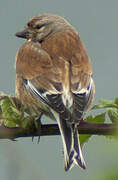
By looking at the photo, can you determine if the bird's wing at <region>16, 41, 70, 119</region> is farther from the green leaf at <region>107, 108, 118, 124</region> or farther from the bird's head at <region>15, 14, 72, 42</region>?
the green leaf at <region>107, 108, 118, 124</region>

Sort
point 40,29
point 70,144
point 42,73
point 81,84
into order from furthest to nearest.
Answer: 1. point 40,29
2. point 42,73
3. point 81,84
4. point 70,144

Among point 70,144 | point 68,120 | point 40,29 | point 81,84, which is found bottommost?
point 70,144

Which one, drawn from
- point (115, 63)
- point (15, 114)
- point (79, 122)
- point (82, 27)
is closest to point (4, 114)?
point (15, 114)

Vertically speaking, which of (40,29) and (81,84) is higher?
(40,29)

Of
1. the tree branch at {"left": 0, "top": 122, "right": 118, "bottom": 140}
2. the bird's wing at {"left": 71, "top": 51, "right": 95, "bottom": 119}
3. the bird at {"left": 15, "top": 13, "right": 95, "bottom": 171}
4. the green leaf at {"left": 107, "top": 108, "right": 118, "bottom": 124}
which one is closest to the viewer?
the tree branch at {"left": 0, "top": 122, "right": 118, "bottom": 140}

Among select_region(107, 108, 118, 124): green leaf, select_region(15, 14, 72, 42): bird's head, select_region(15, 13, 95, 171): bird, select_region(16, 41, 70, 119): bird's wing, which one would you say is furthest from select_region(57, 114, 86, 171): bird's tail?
select_region(15, 14, 72, 42): bird's head

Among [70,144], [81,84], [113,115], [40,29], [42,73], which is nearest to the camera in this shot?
[113,115]

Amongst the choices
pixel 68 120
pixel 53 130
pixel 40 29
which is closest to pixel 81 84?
pixel 68 120

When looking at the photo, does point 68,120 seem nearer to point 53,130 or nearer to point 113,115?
point 53,130
